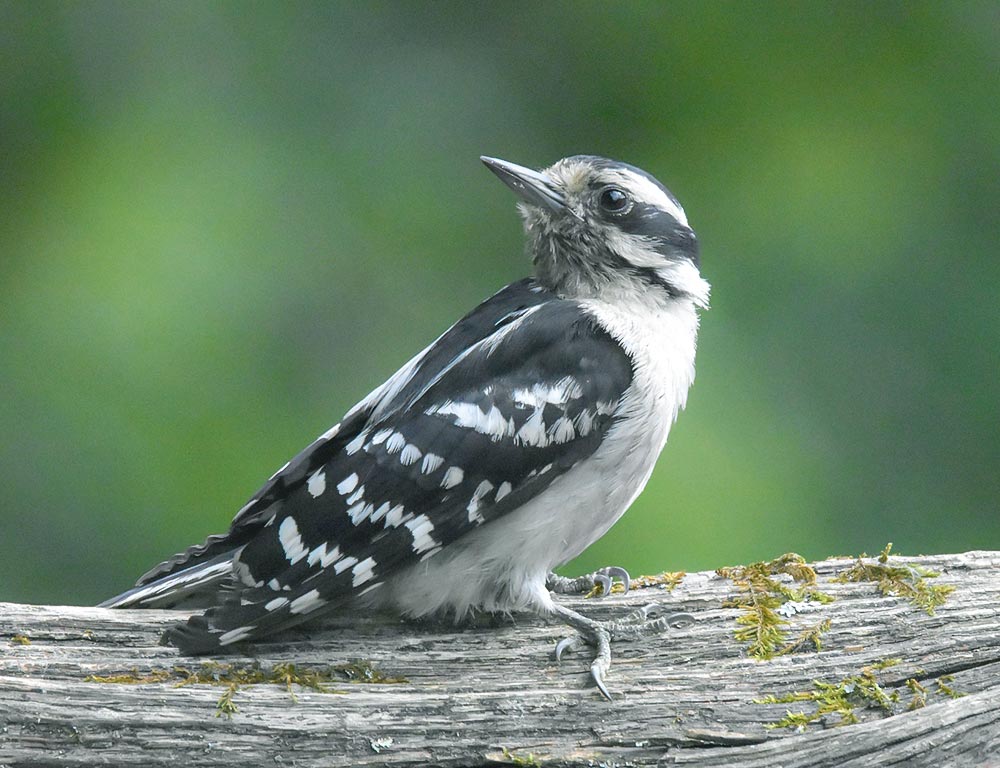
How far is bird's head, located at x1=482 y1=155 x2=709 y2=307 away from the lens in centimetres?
398

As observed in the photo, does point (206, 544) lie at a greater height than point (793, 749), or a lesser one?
greater

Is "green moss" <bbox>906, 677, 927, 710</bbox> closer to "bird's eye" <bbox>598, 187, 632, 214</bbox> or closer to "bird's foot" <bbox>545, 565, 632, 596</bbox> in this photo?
"bird's foot" <bbox>545, 565, 632, 596</bbox>

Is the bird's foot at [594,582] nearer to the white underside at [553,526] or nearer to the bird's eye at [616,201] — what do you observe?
the white underside at [553,526]

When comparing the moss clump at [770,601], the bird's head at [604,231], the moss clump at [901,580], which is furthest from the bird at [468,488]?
the moss clump at [901,580]

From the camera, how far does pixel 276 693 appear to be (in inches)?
125

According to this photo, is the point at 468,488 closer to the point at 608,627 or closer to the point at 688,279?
the point at 608,627

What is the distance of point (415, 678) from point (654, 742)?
2.11 feet

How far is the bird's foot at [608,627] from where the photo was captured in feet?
11.2

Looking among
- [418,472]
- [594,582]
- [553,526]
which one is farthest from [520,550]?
[594,582]

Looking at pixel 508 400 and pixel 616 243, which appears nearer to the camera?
pixel 508 400

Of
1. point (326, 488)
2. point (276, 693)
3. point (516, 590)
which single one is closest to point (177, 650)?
point (276, 693)

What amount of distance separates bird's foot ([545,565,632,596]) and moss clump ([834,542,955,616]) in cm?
63

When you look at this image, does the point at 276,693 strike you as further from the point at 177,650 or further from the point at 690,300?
the point at 690,300

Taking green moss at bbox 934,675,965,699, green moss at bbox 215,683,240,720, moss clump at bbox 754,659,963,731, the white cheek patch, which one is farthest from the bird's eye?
green moss at bbox 215,683,240,720
